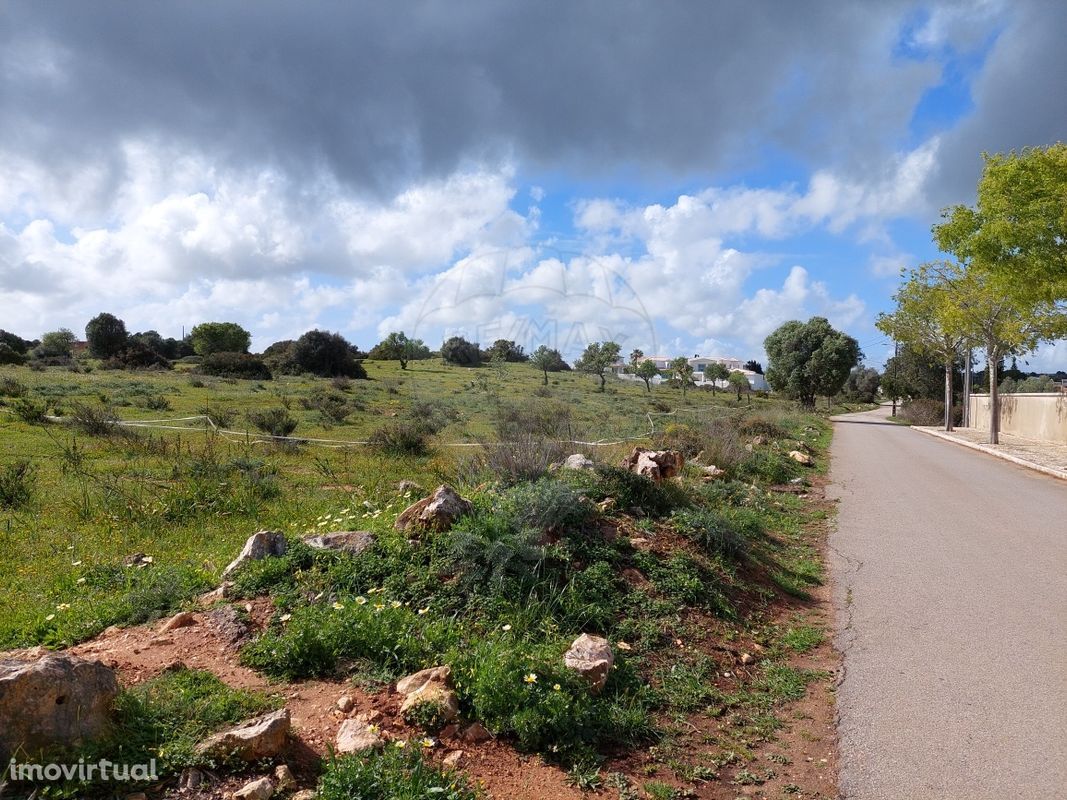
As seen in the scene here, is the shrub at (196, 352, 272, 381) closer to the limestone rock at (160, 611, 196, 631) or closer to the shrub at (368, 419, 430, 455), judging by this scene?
the shrub at (368, 419, 430, 455)

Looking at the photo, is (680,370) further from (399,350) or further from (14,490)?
(14,490)

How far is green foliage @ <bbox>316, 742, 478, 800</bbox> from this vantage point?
9.40 feet

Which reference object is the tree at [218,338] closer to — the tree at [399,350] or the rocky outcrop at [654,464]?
the tree at [399,350]

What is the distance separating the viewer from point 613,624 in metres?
5.07

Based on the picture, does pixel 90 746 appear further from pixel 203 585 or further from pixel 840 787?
pixel 840 787

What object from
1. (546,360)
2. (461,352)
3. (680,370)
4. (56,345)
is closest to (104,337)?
(56,345)

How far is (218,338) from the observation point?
68562mm

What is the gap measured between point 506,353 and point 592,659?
5034cm

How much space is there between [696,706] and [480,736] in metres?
1.50

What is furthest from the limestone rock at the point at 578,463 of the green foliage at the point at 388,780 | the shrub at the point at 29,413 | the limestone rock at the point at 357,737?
the shrub at the point at 29,413

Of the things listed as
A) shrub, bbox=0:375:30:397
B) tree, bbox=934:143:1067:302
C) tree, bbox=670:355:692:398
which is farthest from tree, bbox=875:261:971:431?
shrub, bbox=0:375:30:397

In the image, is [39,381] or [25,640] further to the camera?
[39,381]

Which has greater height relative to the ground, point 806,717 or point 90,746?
point 90,746

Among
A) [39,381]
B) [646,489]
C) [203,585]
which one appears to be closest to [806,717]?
[646,489]
